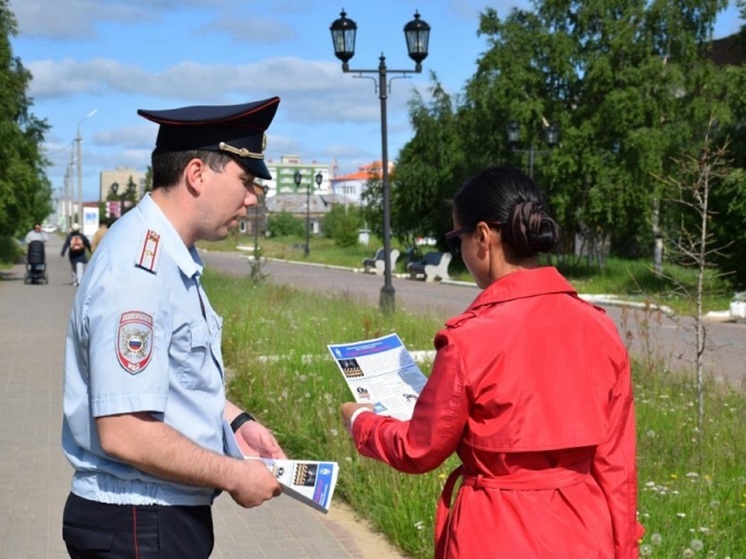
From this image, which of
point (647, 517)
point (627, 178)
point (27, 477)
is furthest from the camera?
point (627, 178)

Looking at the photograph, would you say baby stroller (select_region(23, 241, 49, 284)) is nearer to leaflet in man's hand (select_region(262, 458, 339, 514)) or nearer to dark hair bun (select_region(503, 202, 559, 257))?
leaflet in man's hand (select_region(262, 458, 339, 514))

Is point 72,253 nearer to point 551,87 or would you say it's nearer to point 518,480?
point 551,87

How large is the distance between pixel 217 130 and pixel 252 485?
0.89 m

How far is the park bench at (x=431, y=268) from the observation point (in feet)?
140

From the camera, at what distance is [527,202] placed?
2877mm

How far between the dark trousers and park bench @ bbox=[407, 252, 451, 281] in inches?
1574

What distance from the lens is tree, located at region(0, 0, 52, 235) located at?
108 ft

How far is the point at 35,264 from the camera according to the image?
3195 centimetres

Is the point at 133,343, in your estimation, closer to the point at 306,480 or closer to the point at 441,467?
the point at 306,480

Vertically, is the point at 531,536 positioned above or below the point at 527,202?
below

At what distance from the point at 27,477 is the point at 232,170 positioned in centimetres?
565

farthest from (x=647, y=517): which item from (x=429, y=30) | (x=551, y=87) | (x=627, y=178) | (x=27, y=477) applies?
(x=551, y=87)

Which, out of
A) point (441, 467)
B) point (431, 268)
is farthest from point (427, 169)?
point (441, 467)

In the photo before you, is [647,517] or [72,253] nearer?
[647,517]
